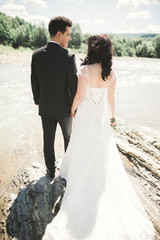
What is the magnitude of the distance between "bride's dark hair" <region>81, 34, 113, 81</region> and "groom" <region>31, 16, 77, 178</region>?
27cm

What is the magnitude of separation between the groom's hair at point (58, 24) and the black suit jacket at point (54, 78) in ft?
0.58

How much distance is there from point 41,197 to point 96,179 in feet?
2.94

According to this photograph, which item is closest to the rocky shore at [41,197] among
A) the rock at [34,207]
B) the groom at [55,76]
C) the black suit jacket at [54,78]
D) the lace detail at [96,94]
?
the rock at [34,207]

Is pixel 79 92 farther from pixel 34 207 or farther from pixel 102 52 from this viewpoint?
pixel 34 207

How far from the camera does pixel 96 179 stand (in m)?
2.22

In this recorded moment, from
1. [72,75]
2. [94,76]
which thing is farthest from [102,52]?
[72,75]

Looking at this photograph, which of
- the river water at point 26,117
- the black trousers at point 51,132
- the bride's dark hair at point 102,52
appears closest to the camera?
the bride's dark hair at point 102,52

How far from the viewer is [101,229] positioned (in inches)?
73.7

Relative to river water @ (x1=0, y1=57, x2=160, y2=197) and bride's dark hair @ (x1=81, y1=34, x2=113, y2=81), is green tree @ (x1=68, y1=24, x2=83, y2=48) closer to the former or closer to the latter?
river water @ (x1=0, y1=57, x2=160, y2=197)

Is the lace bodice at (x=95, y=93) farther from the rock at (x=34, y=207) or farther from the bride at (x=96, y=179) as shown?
the rock at (x=34, y=207)

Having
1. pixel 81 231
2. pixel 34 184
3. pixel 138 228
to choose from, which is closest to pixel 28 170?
pixel 34 184

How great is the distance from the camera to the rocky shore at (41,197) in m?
2.21

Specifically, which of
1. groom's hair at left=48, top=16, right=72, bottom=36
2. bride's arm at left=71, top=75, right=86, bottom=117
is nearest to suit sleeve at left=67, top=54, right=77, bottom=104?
bride's arm at left=71, top=75, right=86, bottom=117

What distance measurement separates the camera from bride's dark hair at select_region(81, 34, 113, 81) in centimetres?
203
